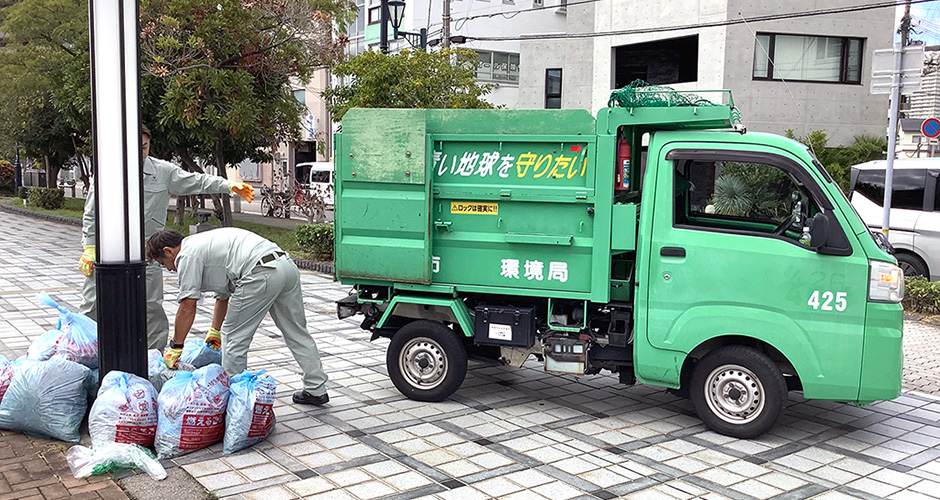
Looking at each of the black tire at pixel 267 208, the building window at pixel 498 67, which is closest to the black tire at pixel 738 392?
the black tire at pixel 267 208

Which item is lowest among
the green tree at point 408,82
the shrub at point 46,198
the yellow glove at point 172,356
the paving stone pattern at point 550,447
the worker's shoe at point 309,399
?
the paving stone pattern at point 550,447

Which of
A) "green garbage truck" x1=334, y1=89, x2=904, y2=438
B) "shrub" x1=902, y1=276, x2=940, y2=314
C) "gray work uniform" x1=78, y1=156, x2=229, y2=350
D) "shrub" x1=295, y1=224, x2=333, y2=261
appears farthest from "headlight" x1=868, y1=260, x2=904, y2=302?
"shrub" x1=295, y1=224, x2=333, y2=261

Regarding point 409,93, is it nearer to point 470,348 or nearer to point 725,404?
point 470,348

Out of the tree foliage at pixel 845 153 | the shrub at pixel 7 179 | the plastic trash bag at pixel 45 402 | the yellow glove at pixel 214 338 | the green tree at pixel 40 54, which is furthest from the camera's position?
the shrub at pixel 7 179

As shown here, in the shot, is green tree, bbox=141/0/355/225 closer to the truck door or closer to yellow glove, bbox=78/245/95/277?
yellow glove, bbox=78/245/95/277

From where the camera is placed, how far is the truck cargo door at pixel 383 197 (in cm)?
605

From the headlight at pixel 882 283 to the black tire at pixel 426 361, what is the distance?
2927 mm

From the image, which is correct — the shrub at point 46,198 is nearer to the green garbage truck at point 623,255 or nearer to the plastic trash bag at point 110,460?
the green garbage truck at point 623,255

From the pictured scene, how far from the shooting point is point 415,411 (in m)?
6.11

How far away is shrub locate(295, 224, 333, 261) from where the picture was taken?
46.0 ft

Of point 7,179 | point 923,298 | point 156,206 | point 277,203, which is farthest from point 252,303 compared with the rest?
point 7,179

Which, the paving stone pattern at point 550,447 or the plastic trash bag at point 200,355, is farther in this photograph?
the plastic trash bag at point 200,355

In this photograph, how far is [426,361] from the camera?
20.8 ft

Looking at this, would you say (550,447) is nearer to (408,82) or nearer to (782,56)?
(408,82)
